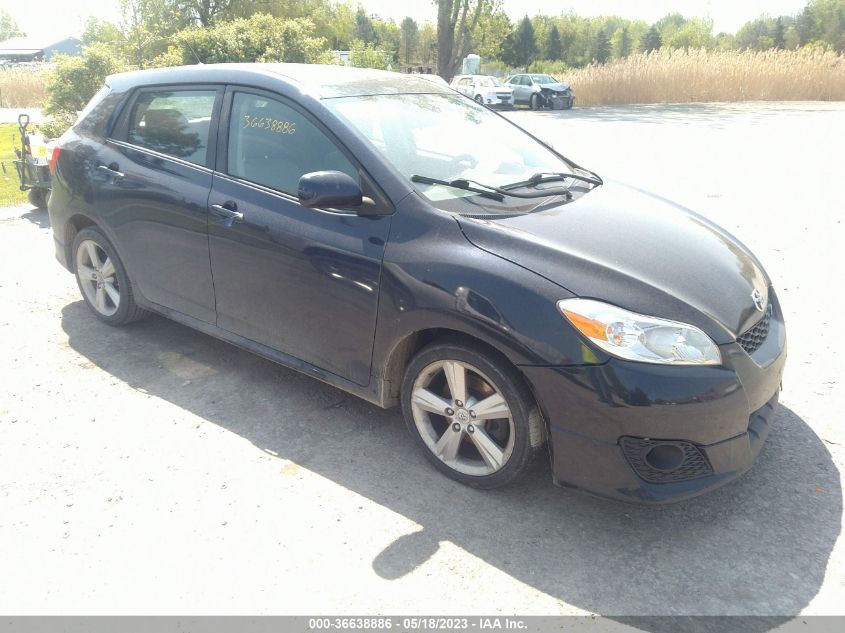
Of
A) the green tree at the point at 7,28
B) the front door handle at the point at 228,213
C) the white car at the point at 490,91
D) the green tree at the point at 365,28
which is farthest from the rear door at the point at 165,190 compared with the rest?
the green tree at the point at 7,28

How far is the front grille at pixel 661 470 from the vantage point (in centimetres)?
288

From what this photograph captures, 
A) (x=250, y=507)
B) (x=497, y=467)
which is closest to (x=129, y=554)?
(x=250, y=507)

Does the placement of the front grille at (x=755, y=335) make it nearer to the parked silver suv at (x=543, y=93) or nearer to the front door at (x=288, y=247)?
the front door at (x=288, y=247)

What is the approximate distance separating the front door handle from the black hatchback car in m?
0.01

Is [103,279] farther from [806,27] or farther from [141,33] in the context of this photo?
[806,27]

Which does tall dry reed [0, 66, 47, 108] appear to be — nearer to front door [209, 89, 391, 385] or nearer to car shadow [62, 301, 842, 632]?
front door [209, 89, 391, 385]

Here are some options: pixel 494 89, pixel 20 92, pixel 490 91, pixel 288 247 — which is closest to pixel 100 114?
pixel 288 247

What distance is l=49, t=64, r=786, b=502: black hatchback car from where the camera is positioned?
2.91m

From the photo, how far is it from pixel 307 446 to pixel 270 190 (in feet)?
4.55

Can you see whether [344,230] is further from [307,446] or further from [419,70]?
[419,70]

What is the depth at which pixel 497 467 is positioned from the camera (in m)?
3.27

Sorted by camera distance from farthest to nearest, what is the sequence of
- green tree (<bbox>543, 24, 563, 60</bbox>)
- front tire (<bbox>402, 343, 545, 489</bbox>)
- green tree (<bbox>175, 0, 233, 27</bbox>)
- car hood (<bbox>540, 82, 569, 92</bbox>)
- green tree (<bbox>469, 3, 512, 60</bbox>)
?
green tree (<bbox>543, 24, 563, 60</bbox>) < green tree (<bbox>469, 3, 512, 60</bbox>) < car hood (<bbox>540, 82, 569, 92</bbox>) < green tree (<bbox>175, 0, 233, 27</bbox>) < front tire (<bbox>402, 343, 545, 489</bbox>)

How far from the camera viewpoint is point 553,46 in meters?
70.4

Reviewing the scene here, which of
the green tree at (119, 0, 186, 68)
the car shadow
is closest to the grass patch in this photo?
the green tree at (119, 0, 186, 68)
